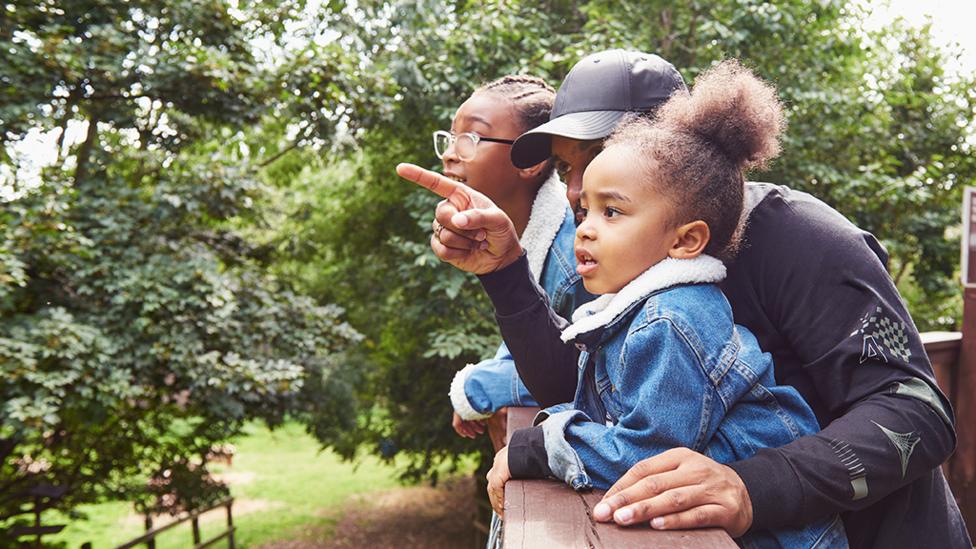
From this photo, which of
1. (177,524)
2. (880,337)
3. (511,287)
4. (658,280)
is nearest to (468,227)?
(511,287)

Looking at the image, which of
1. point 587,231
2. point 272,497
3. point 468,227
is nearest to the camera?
point 587,231

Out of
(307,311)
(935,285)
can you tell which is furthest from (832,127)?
(307,311)

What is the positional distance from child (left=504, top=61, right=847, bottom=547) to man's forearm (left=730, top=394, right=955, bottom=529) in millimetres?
65

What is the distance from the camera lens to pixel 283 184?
9070 millimetres

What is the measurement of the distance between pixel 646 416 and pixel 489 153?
47.6 inches

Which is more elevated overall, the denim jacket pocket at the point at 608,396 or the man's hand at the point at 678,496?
the denim jacket pocket at the point at 608,396

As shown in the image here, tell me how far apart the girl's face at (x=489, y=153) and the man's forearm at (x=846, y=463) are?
121 cm

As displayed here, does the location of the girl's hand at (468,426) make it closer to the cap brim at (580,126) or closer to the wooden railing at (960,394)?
the cap brim at (580,126)

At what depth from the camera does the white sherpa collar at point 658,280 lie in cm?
136

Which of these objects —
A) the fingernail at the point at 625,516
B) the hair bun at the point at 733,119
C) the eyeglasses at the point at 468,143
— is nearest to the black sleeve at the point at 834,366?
the hair bun at the point at 733,119

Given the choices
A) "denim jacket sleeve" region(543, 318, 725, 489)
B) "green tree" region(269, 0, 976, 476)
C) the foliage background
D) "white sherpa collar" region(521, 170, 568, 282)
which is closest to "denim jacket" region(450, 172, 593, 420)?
"white sherpa collar" region(521, 170, 568, 282)

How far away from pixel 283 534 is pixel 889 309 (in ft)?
36.6

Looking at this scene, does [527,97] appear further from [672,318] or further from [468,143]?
[672,318]

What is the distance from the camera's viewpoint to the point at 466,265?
5.63ft
